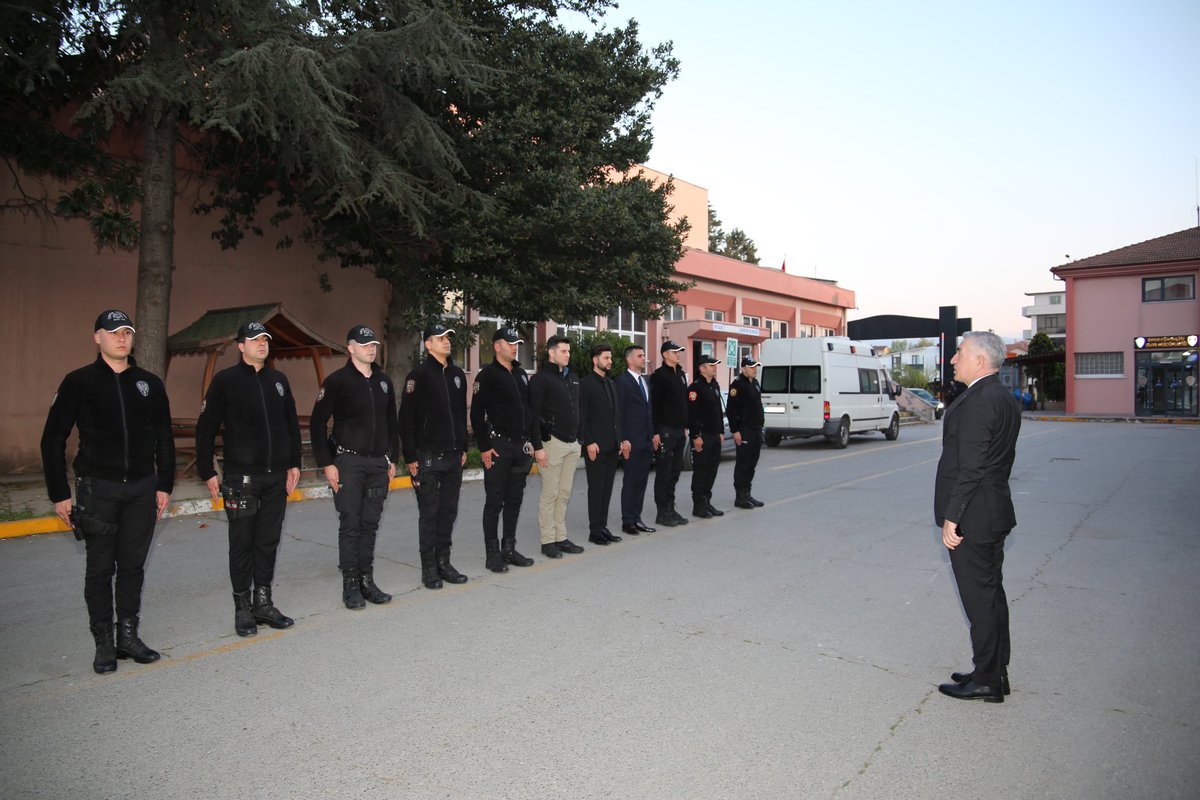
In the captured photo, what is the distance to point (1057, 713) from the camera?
412 cm

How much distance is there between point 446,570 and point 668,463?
3517 millimetres

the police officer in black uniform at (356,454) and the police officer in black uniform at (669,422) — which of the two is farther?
the police officer in black uniform at (669,422)

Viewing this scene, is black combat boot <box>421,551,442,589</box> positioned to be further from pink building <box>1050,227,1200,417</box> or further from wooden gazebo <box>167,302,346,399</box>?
pink building <box>1050,227,1200,417</box>

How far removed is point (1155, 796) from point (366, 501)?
487cm

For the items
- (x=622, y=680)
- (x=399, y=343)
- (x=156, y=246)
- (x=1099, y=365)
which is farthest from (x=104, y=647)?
(x=1099, y=365)

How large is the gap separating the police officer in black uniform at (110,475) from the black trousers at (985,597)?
4469mm

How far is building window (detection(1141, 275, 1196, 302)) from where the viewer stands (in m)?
38.6

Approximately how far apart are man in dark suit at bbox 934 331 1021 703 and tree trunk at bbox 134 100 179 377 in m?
11.2

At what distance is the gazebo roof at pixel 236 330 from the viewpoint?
12891mm

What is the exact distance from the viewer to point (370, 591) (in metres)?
6.07

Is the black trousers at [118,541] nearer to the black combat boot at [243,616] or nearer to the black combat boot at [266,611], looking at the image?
the black combat boot at [243,616]

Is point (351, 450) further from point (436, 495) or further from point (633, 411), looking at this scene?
point (633, 411)

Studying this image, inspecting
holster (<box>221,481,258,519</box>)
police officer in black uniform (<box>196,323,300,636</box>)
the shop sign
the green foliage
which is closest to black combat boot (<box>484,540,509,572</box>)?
police officer in black uniform (<box>196,323,300,636</box>)

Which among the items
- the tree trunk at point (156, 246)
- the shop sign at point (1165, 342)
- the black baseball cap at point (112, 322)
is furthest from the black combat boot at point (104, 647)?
the shop sign at point (1165, 342)
